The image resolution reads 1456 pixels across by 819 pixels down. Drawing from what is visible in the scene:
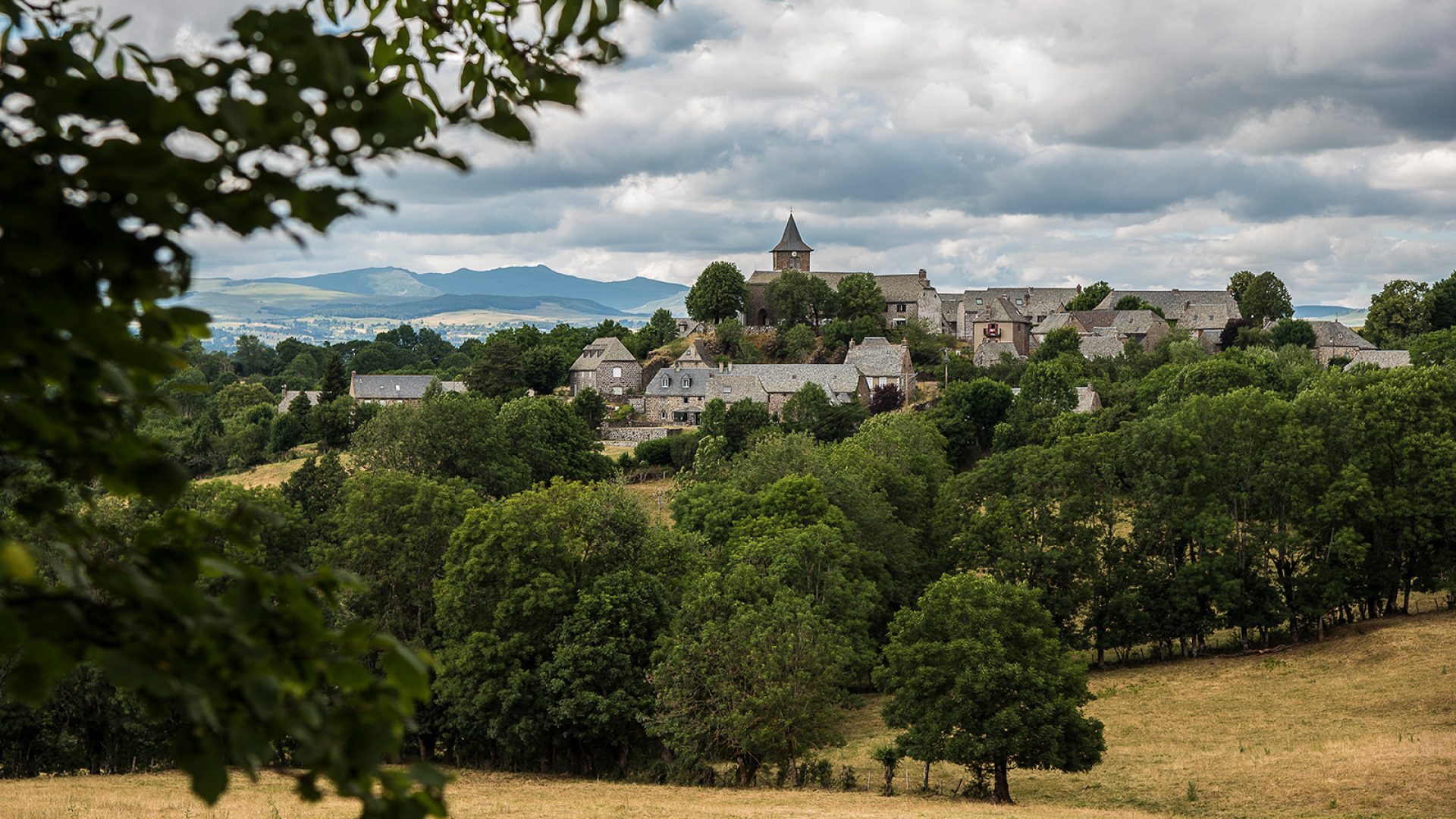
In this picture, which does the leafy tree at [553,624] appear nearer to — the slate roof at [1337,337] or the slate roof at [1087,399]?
the slate roof at [1087,399]

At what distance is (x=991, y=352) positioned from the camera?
107688mm

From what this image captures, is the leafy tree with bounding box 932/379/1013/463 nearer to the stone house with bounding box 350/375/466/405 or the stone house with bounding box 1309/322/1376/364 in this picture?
the stone house with bounding box 1309/322/1376/364

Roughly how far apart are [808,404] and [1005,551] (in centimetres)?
3500

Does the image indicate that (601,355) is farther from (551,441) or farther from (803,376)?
(551,441)

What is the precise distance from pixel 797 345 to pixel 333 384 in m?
38.7

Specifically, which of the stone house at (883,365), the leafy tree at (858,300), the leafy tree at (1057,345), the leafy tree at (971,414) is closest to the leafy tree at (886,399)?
the stone house at (883,365)

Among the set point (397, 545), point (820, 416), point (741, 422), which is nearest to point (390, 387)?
point (741, 422)

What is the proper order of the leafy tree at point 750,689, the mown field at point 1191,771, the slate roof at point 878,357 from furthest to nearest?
the slate roof at point 878,357
the leafy tree at point 750,689
the mown field at point 1191,771

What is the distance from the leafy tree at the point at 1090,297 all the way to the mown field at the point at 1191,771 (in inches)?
3262

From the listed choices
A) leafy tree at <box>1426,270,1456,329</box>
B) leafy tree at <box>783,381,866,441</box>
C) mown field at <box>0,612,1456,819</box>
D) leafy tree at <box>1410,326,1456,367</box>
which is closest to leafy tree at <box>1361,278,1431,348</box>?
leafy tree at <box>1426,270,1456,329</box>

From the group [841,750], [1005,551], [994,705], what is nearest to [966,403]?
[1005,551]

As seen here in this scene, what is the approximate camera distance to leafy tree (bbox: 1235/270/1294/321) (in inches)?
4535

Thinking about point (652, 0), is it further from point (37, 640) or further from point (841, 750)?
point (841, 750)

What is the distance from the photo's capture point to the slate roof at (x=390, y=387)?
111 m
